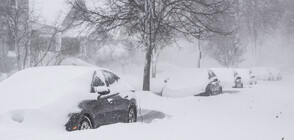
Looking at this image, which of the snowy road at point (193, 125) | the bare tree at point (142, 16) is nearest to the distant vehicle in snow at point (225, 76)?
the bare tree at point (142, 16)

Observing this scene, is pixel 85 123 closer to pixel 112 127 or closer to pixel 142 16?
pixel 112 127

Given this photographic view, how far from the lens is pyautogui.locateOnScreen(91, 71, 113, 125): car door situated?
21.3 feet

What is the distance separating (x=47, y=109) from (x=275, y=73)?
1558 inches

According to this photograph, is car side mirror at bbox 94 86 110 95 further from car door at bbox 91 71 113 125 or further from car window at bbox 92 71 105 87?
car window at bbox 92 71 105 87

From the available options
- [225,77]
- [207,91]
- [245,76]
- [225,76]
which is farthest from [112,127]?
[245,76]

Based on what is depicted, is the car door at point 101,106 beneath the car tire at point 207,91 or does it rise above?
above

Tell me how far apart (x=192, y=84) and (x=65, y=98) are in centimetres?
1005

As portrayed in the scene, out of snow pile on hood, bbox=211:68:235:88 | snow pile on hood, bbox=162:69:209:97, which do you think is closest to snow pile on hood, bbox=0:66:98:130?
snow pile on hood, bbox=162:69:209:97

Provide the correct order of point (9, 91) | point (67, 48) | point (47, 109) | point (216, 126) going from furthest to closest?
point (67, 48), point (216, 126), point (9, 91), point (47, 109)

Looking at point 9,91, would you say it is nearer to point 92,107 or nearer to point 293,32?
point 92,107

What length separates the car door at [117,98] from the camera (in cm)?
732

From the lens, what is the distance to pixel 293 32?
5625 centimetres

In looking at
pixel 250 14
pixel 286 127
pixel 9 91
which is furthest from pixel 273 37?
pixel 9 91

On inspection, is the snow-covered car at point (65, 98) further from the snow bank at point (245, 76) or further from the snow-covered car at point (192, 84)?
the snow bank at point (245, 76)
